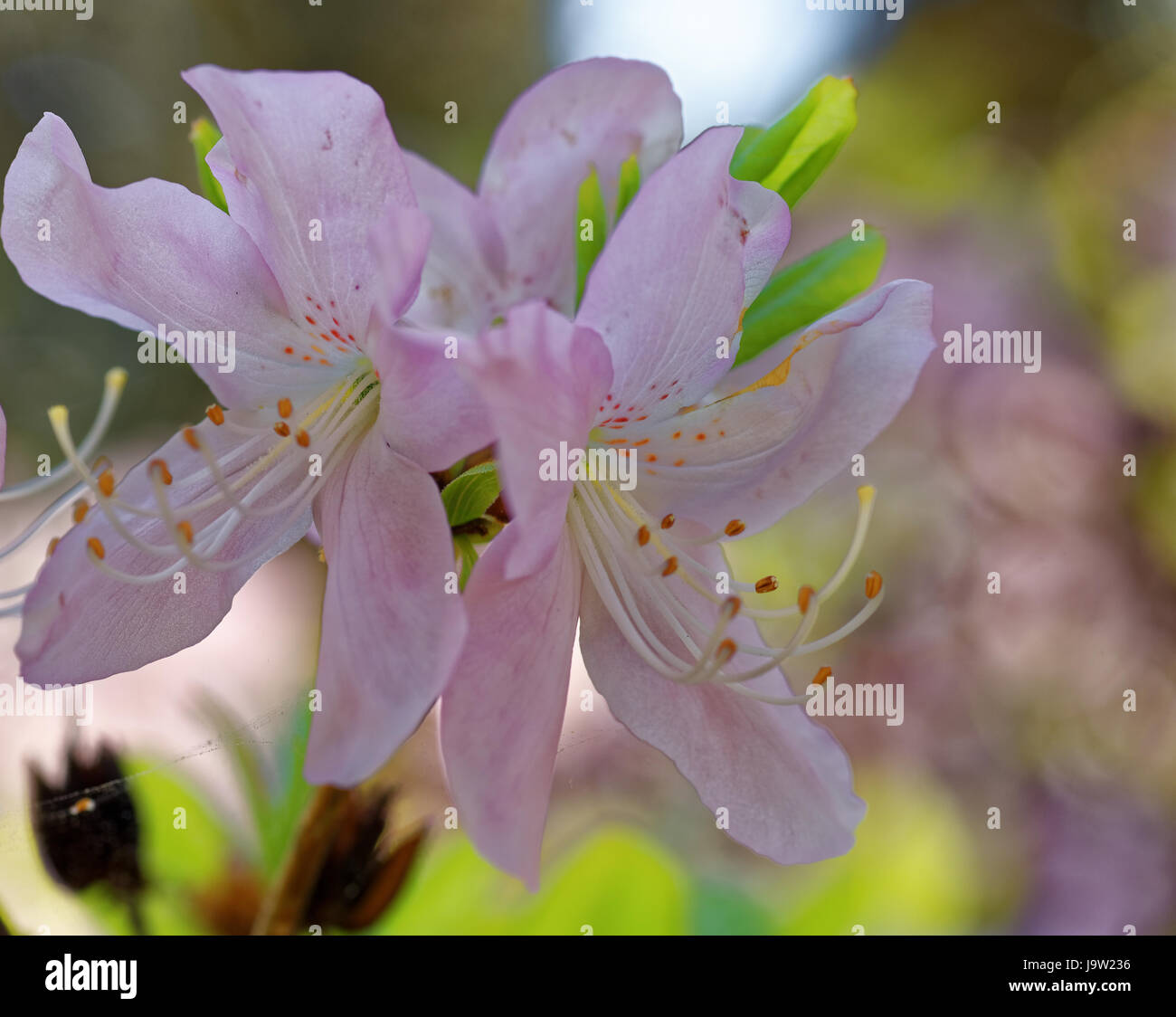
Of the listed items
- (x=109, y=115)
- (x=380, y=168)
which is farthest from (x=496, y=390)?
(x=109, y=115)

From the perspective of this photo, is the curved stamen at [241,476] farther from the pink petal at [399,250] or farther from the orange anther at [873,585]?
the orange anther at [873,585]

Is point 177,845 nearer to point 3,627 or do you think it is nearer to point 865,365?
point 3,627

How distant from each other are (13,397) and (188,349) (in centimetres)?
81

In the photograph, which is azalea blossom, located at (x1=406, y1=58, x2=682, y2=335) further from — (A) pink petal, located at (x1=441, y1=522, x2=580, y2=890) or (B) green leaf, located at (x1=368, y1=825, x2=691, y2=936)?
(B) green leaf, located at (x1=368, y1=825, x2=691, y2=936)

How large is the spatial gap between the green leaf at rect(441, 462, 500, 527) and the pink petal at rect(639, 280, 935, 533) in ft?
0.30

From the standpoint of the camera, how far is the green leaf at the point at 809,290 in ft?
1.61

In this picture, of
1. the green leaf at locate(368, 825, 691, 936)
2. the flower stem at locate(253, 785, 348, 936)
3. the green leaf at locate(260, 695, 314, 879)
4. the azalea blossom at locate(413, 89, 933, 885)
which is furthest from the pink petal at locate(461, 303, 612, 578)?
the green leaf at locate(368, 825, 691, 936)

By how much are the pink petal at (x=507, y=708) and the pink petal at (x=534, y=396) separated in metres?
0.02

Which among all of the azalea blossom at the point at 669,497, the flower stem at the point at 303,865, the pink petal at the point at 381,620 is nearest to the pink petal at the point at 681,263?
the azalea blossom at the point at 669,497

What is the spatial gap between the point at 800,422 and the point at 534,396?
0.57 feet

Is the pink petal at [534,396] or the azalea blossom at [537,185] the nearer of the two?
the pink petal at [534,396]

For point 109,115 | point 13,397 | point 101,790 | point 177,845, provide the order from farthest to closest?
point 109,115
point 13,397
point 177,845
point 101,790

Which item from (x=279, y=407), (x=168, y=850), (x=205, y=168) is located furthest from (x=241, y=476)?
(x=168, y=850)

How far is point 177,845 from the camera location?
684mm
